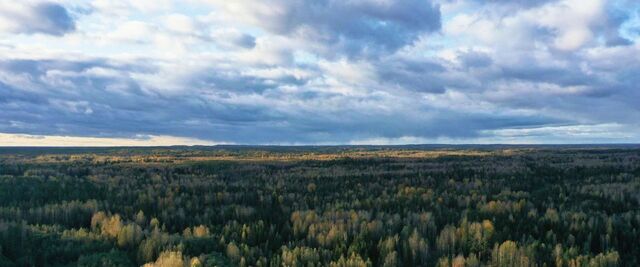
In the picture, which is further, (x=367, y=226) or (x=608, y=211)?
(x=608, y=211)

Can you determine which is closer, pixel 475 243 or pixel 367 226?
pixel 475 243

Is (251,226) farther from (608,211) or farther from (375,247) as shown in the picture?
(608,211)

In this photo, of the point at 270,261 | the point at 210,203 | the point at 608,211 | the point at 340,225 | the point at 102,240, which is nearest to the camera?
the point at 270,261

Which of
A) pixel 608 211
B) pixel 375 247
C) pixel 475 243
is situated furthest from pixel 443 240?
pixel 608 211

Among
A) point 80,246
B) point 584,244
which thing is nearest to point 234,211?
point 80,246

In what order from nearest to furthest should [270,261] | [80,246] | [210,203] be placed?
[270,261] → [80,246] → [210,203]

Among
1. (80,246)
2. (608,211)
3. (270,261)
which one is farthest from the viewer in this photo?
(608,211)

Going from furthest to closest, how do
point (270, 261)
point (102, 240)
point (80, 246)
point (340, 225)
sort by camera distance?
point (340, 225) → point (102, 240) → point (80, 246) → point (270, 261)

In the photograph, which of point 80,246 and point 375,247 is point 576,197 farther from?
point 80,246
